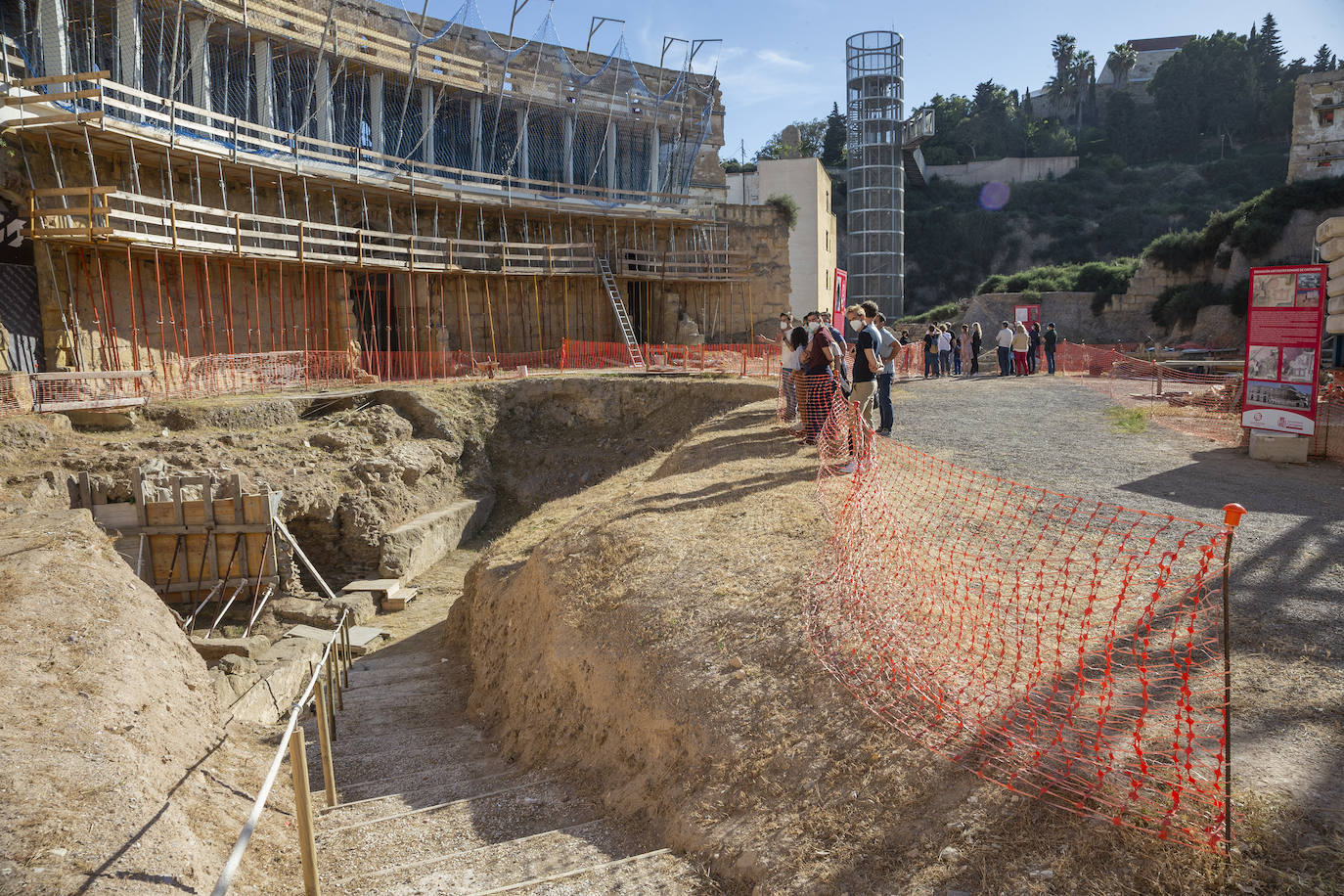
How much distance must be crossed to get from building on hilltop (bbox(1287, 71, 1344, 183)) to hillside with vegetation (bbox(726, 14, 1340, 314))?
20.1 meters

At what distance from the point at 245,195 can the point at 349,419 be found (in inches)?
298

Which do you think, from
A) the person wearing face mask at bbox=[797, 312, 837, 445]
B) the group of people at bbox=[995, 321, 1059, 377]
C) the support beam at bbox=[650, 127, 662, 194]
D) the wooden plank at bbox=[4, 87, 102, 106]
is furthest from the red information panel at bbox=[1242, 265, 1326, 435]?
the support beam at bbox=[650, 127, 662, 194]

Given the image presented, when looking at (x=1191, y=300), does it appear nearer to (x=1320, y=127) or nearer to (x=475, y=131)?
(x=1320, y=127)

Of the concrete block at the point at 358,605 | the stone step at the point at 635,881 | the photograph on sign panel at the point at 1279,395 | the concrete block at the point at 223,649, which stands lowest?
the concrete block at the point at 358,605

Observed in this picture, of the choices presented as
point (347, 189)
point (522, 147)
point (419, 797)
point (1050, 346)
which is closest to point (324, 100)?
point (347, 189)

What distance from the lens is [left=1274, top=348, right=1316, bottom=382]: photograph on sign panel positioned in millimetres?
10234

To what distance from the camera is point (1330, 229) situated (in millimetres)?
11516

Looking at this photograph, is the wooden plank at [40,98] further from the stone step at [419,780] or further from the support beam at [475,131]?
the stone step at [419,780]

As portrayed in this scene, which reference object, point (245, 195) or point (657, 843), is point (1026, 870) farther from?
point (245, 195)

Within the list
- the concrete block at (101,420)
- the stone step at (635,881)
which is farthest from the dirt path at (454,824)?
the concrete block at (101,420)

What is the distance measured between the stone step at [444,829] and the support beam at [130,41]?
18.9 meters

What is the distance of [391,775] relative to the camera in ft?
22.5

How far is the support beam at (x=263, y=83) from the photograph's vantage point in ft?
70.3

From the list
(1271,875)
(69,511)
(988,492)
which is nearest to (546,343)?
(69,511)
